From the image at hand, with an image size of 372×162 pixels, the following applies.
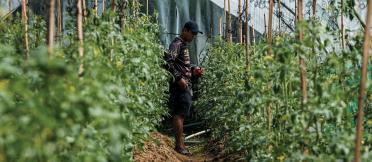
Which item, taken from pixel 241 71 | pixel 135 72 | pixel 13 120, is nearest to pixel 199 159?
pixel 241 71

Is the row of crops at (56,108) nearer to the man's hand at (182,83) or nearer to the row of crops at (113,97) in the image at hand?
the row of crops at (113,97)

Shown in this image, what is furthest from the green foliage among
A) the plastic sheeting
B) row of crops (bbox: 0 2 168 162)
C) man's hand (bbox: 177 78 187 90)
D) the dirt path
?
the plastic sheeting

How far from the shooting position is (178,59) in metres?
5.75

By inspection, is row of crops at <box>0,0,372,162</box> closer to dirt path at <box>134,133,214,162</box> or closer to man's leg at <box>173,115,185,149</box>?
dirt path at <box>134,133,214,162</box>

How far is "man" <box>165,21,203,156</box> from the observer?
571 centimetres

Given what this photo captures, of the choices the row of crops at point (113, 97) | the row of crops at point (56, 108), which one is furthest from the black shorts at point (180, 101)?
the row of crops at point (56, 108)

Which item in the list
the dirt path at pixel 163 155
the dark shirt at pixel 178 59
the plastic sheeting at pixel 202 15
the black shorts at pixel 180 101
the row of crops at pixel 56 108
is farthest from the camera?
the plastic sheeting at pixel 202 15

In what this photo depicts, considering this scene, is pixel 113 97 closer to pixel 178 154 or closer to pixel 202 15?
pixel 178 154

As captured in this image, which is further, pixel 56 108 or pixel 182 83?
pixel 182 83

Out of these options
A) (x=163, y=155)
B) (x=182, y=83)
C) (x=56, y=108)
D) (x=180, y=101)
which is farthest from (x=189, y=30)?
(x=56, y=108)

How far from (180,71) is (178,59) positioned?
4.9 inches

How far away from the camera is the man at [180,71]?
5711mm

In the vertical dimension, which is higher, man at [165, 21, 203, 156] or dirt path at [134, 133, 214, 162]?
man at [165, 21, 203, 156]

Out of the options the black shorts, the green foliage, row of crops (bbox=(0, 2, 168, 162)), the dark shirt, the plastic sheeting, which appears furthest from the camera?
the plastic sheeting
